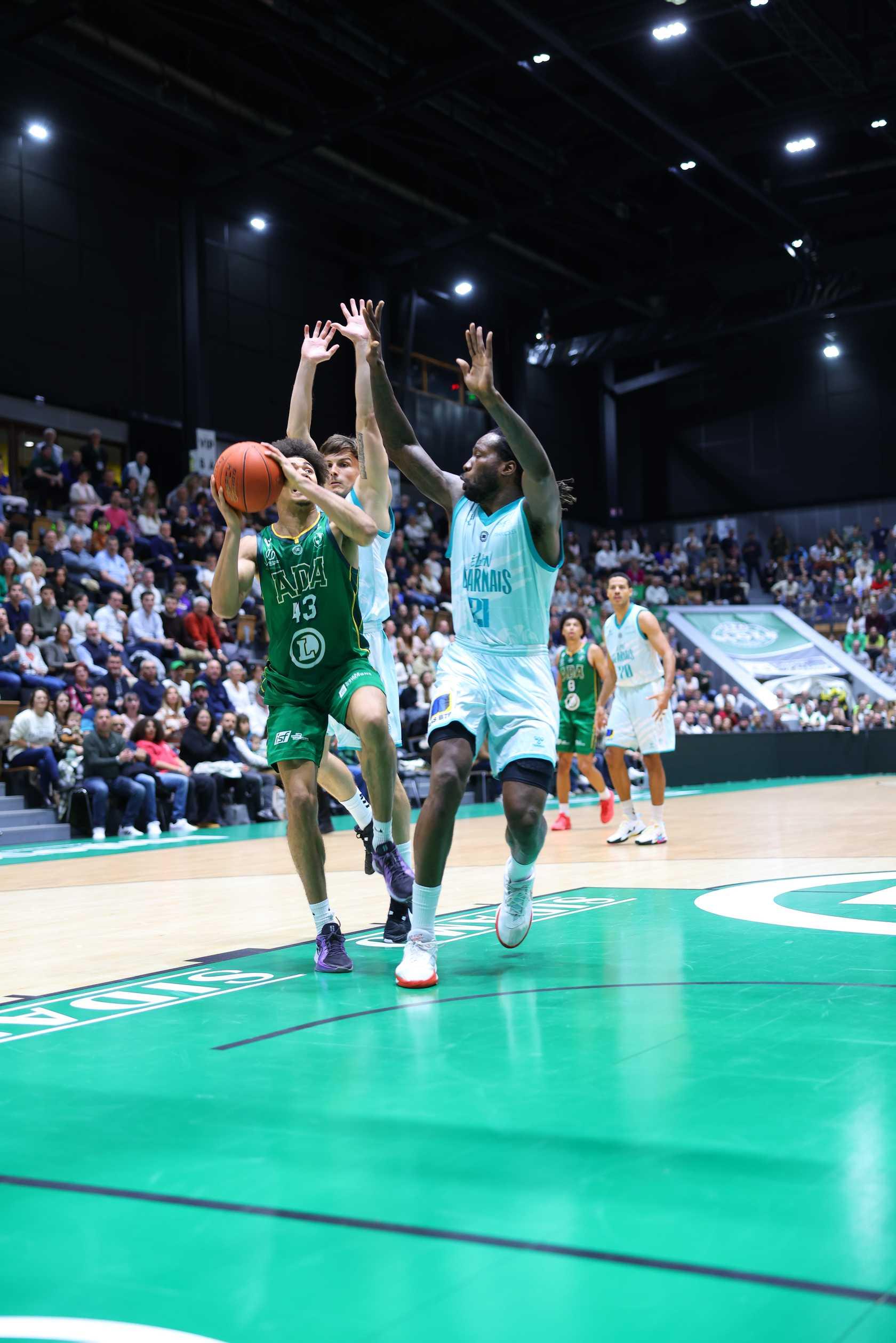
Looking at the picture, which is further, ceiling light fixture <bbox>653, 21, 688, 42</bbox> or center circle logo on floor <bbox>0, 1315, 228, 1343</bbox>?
ceiling light fixture <bbox>653, 21, 688, 42</bbox>

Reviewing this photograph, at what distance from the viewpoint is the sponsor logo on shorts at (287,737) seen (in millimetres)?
4621

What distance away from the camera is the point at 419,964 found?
14.1 feet

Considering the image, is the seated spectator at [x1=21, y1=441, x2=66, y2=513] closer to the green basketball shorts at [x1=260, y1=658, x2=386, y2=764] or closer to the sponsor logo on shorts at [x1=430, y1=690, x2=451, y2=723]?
the green basketball shorts at [x1=260, y1=658, x2=386, y2=764]

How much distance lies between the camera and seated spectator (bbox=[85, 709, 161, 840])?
1188cm

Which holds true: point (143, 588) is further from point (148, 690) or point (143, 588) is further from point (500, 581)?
point (500, 581)

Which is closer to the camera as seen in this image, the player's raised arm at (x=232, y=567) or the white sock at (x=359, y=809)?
the player's raised arm at (x=232, y=567)

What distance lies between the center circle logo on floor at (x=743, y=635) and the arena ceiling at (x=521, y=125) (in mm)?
7671

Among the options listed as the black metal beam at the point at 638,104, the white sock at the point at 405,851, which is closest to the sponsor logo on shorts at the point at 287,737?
the white sock at the point at 405,851

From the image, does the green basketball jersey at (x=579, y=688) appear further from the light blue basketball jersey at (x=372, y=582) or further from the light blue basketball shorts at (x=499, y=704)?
the light blue basketball shorts at (x=499, y=704)

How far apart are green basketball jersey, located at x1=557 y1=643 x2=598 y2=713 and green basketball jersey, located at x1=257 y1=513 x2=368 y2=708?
714cm

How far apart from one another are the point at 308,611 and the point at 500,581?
0.71 meters

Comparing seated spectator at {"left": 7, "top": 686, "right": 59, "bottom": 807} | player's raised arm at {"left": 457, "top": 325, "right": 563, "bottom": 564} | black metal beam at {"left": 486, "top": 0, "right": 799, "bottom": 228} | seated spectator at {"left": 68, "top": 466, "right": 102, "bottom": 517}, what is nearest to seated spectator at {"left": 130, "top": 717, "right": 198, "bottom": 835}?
seated spectator at {"left": 7, "top": 686, "right": 59, "bottom": 807}

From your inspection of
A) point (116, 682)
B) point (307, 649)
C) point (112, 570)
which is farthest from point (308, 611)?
point (112, 570)

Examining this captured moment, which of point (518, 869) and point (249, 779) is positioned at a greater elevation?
point (249, 779)
